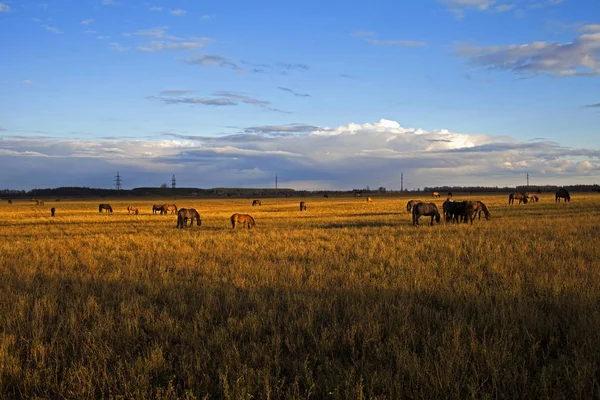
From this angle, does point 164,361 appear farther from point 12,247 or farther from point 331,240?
point 12,247

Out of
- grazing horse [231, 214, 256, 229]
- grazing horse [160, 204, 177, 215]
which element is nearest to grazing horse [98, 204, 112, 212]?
grazing horse [160, 204, 177, 215]

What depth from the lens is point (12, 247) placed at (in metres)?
16.6

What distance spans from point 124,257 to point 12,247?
5.67 m

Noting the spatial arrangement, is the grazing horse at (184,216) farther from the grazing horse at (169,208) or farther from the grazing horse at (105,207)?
the grazing horse at (105,207)

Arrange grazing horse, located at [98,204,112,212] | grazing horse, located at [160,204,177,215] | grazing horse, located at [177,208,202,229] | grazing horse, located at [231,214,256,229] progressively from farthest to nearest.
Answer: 1. grazing horse, located at [98,204,112,212]
2. grazing horse, located at [160,204,177,215]
3. grazing horse, located at [177,208,202,229]
4. grazing horse, located at [231,214,256,229]

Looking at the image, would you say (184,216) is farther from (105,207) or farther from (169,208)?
(105,207)

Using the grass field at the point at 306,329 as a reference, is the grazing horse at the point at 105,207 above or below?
above

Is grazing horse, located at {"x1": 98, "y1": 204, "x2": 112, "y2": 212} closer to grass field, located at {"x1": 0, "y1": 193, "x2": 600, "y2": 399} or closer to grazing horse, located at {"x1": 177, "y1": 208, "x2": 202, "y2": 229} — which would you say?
grazing horse, located at {"x1": 177, "y1": 208, "x2": 202, "y2": 229}

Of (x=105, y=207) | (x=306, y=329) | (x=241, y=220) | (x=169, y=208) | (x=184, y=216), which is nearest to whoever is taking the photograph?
(x=306, y=329)

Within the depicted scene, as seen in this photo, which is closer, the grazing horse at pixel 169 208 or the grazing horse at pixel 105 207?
the grazing horse at pixel 169 208

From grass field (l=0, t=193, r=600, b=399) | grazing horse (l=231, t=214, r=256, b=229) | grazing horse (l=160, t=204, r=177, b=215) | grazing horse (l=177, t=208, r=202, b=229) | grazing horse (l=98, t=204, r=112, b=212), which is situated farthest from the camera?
grazing horse (l=98, t=204, r=112, b=212)

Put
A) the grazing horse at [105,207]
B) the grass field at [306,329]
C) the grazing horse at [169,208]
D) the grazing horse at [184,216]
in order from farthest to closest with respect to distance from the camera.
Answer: the grazing horse at [105,207] < the grazing horse at [169,208] < the grazing horse at [184,216] < the grass field at [306,329]

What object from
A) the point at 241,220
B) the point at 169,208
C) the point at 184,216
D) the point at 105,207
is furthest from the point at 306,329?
the point at 105,207

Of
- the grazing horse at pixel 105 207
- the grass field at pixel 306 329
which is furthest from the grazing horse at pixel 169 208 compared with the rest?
the grass field at pixel 306 329
